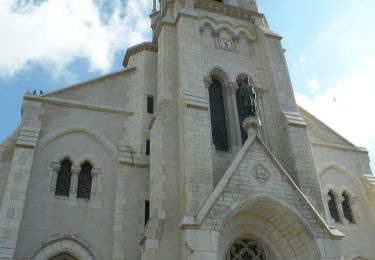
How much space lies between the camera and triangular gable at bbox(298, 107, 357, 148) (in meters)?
19.5

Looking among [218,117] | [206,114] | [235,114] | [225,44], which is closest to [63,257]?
[206,114]

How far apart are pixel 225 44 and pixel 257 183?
26.7 feet

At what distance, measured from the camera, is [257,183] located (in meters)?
13.3

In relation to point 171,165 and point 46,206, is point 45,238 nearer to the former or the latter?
point 46,206

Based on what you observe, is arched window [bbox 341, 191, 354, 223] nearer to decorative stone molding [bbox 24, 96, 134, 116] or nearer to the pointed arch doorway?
decorative stone molding [bbox 24, 96, 134, 116]

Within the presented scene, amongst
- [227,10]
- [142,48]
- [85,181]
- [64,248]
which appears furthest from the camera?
[227,10]

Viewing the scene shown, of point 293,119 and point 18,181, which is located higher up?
point 293,119

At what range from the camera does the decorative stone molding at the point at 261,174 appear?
44.0 feet

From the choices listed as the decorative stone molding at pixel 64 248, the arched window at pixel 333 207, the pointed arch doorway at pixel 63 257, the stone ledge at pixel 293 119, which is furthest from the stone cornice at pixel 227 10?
the pointed arch doorway at pixel 63 257

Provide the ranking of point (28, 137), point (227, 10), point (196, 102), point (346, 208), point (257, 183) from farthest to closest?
point (227, 10)
point (346, 208)
point (196, 102)
point (28, 137)
point (257, 183)

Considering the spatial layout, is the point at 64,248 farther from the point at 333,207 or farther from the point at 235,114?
the point at 333,207

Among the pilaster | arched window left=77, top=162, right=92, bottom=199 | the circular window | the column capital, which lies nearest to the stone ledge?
the column capital

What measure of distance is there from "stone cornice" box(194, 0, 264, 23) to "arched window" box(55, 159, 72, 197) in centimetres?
1004

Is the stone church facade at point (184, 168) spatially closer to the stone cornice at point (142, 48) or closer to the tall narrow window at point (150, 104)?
the stone cornice at point (142, 48)
